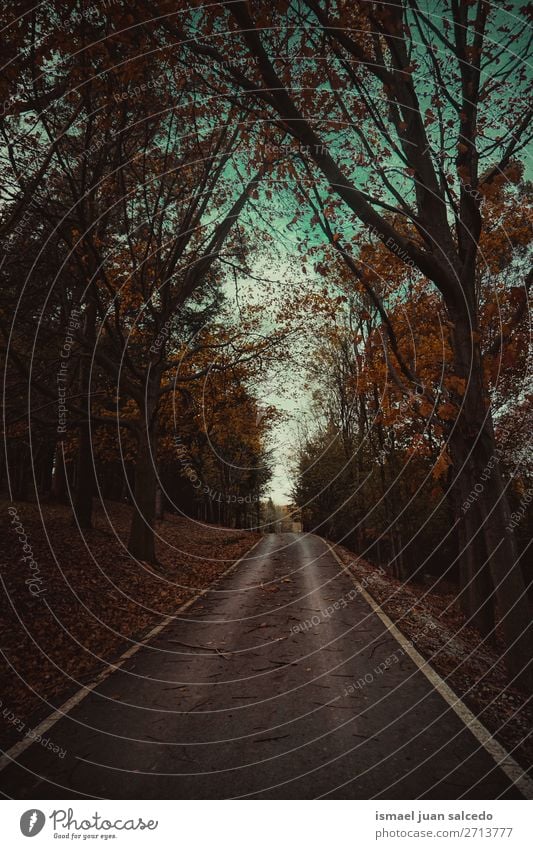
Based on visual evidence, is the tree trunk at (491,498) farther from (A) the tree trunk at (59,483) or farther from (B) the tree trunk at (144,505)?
(A) the tree trunk at (59,483)

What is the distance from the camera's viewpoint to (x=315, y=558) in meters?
19.0

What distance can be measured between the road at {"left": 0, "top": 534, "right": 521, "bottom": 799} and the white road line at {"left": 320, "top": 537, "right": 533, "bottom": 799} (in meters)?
0.08

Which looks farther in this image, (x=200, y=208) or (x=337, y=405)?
(x=337, y=405)

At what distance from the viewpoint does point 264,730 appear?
4750 mm

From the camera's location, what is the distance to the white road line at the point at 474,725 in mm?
3748

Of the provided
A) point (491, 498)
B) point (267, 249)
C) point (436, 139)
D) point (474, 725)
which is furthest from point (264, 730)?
point (267, 249)

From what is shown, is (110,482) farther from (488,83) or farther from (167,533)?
(488,83)

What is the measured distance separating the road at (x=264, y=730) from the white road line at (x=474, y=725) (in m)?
0.08

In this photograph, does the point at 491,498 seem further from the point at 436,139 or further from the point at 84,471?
the point at 84,471

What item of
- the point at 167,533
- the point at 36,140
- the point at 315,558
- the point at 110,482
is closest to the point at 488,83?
the point at 36,140

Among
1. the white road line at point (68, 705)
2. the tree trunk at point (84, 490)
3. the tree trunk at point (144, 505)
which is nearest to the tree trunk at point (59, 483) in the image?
the tree trunk at point (84, 490)

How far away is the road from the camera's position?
375 cm
